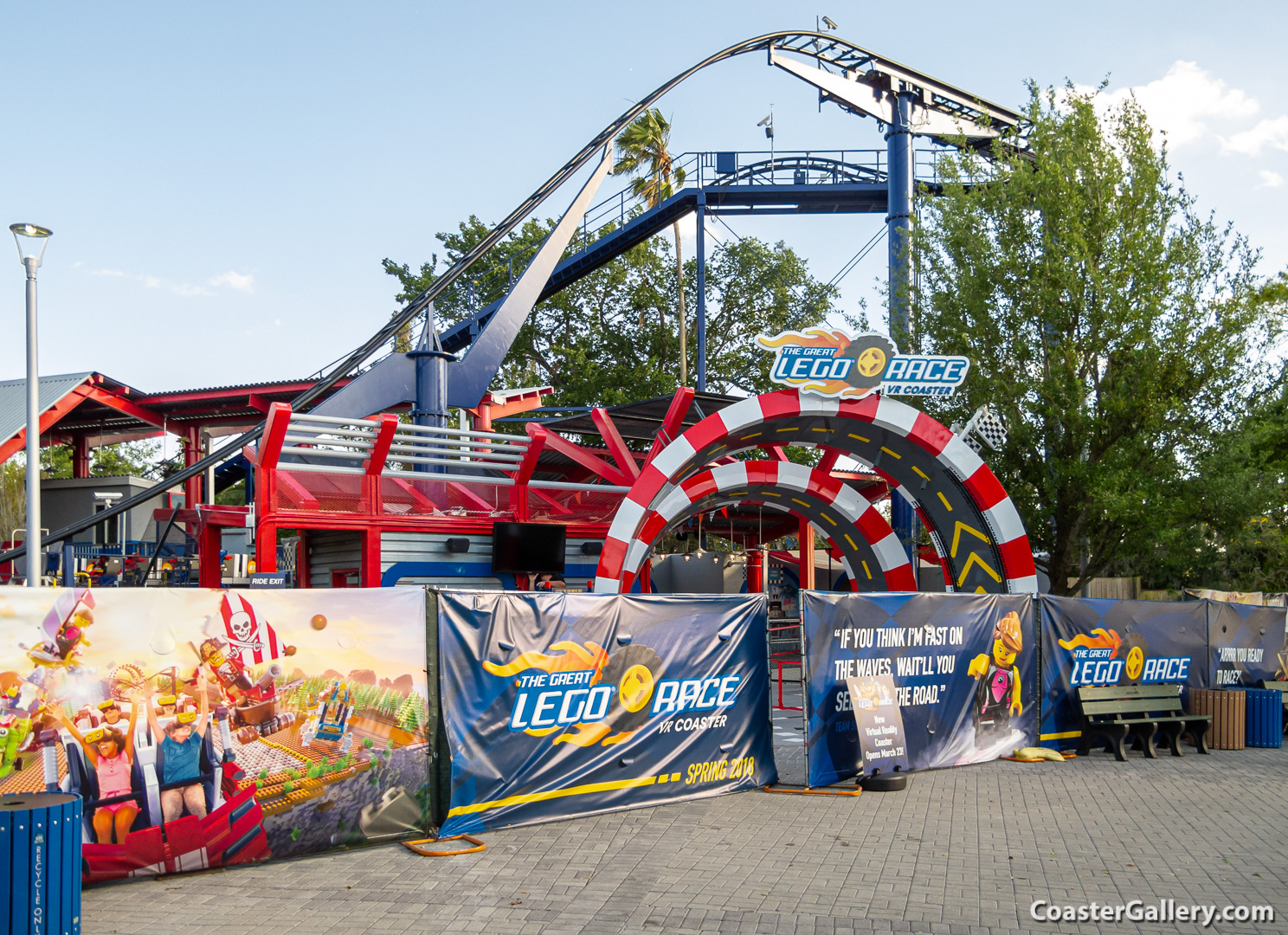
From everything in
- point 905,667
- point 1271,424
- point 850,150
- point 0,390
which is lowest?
point 905,667

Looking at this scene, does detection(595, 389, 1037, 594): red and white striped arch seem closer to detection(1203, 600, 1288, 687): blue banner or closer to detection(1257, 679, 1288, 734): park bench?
detection(1203, 600, 1288, 687): blue banner

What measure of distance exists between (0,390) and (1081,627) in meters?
31.9

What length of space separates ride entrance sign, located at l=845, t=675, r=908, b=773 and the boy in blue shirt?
19.7ft

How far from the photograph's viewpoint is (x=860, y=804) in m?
9.63

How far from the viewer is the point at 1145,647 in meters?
13.4

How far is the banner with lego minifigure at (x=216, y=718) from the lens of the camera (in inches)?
259

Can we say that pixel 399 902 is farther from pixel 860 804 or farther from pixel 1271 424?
pixel 1271 424

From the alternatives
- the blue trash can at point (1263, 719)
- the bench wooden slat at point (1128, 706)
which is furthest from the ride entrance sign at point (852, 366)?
the blue trash can at point (1263, 719)

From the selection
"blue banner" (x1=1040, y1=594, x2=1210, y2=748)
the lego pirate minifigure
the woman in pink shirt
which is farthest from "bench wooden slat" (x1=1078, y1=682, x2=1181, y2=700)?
the woman in pink shirt

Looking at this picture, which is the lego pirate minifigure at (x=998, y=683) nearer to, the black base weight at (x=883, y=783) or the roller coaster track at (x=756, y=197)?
the black base weight at (x=883, y=783)

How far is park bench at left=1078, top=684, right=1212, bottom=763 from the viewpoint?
1223 cm

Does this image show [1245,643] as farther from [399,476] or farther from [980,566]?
[399,476]

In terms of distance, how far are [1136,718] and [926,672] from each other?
3408mm

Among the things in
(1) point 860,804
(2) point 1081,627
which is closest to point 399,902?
(1) point 860,804
